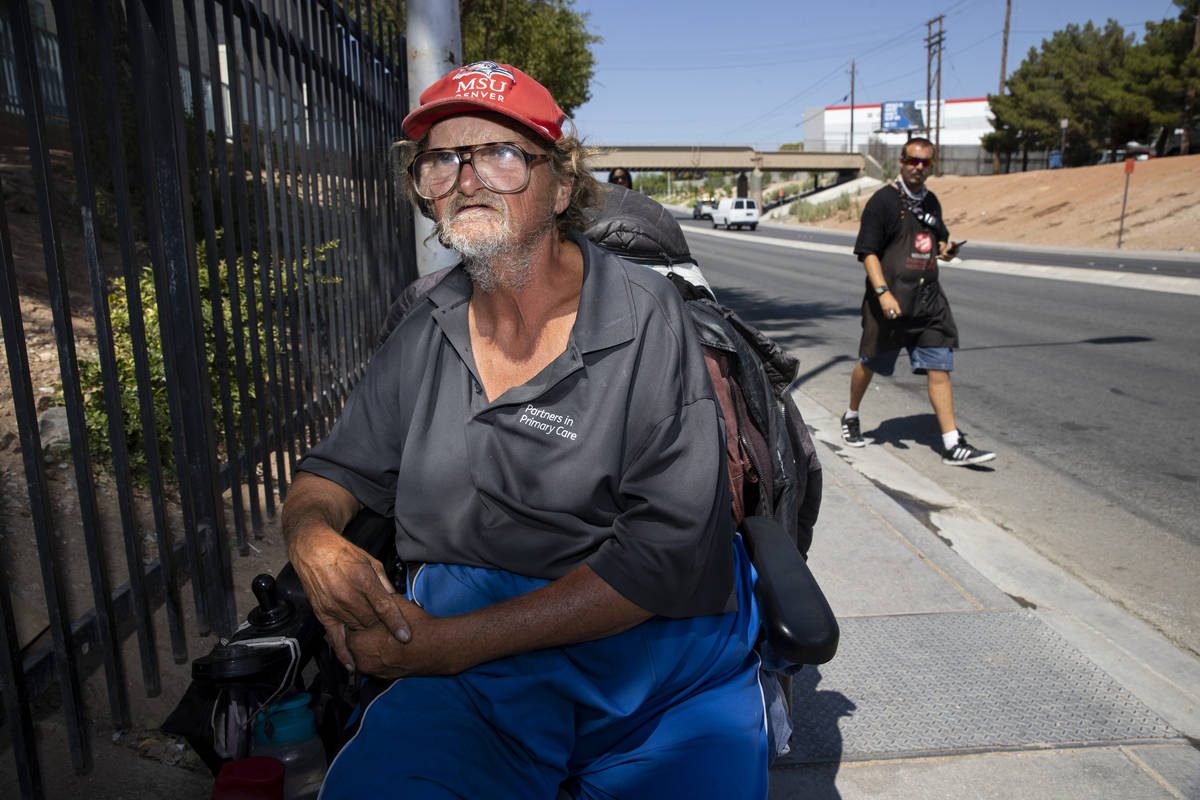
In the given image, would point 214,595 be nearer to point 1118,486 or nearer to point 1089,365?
point 1118,486

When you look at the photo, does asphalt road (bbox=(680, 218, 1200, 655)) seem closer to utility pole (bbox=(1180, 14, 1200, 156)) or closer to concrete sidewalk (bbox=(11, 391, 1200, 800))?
concrete sidewalk (bbox=(11, 391, 1200, 800))

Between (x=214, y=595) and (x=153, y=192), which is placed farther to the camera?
(x=214, y=595)

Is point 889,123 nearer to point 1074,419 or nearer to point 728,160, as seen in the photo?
point 728,160

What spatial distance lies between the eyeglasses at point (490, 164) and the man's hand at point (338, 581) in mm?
787

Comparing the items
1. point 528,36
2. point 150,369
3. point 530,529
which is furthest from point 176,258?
point 528,36

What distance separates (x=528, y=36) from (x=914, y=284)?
11.9 meters

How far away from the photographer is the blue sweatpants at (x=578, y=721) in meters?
1.54

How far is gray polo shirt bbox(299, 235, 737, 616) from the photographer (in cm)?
173

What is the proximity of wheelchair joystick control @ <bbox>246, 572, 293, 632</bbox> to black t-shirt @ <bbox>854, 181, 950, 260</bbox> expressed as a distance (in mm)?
4707

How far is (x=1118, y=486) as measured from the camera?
532 cm

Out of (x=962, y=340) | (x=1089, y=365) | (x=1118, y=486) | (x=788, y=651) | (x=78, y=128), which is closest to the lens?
A: (x=788, y=651)

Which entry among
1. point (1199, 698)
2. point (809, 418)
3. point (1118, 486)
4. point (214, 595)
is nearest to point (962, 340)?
point (809, 418)

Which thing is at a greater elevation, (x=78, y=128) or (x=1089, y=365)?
(x=78, y=128)

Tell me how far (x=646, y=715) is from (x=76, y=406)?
140cm
